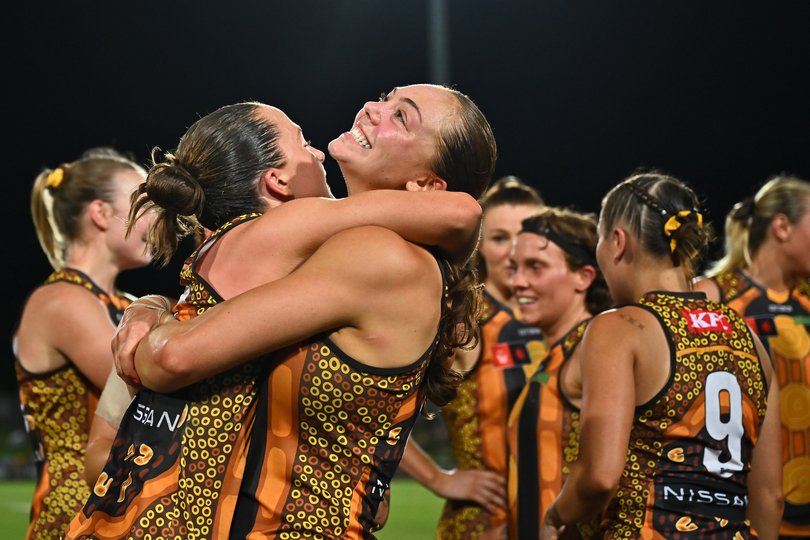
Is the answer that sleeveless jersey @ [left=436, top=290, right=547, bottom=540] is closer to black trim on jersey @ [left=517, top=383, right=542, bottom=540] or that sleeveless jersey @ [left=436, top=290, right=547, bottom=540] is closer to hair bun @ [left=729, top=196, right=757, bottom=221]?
black trim on jersey @ [left=517, top=383, right=542, bottom=540]

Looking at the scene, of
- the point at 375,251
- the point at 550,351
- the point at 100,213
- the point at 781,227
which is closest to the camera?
the point at 375,251

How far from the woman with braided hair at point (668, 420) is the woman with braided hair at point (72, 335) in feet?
5.52

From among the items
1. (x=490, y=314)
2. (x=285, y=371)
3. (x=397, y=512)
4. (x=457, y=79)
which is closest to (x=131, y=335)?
(x=285, y=371)

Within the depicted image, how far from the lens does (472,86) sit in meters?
19.2

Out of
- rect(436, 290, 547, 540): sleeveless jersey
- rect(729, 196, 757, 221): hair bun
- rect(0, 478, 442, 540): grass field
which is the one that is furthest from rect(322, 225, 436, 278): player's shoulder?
rect(0, 478, 442, 540): grass field

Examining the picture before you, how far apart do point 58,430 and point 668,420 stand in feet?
6.93

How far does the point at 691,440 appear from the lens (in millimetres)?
2762

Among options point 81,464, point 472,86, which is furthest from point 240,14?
point 81,464

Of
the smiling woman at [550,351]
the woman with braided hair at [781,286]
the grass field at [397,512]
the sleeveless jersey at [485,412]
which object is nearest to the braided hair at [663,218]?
the smiling woman at [550,351]

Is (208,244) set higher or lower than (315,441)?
higher

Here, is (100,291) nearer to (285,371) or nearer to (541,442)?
(541,442)

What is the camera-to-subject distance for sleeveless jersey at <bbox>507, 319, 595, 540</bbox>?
11.8 feet

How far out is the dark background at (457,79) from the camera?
16531 millimetres

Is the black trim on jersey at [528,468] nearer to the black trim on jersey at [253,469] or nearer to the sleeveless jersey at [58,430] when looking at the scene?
the sleeveless jersey at [58,430]
